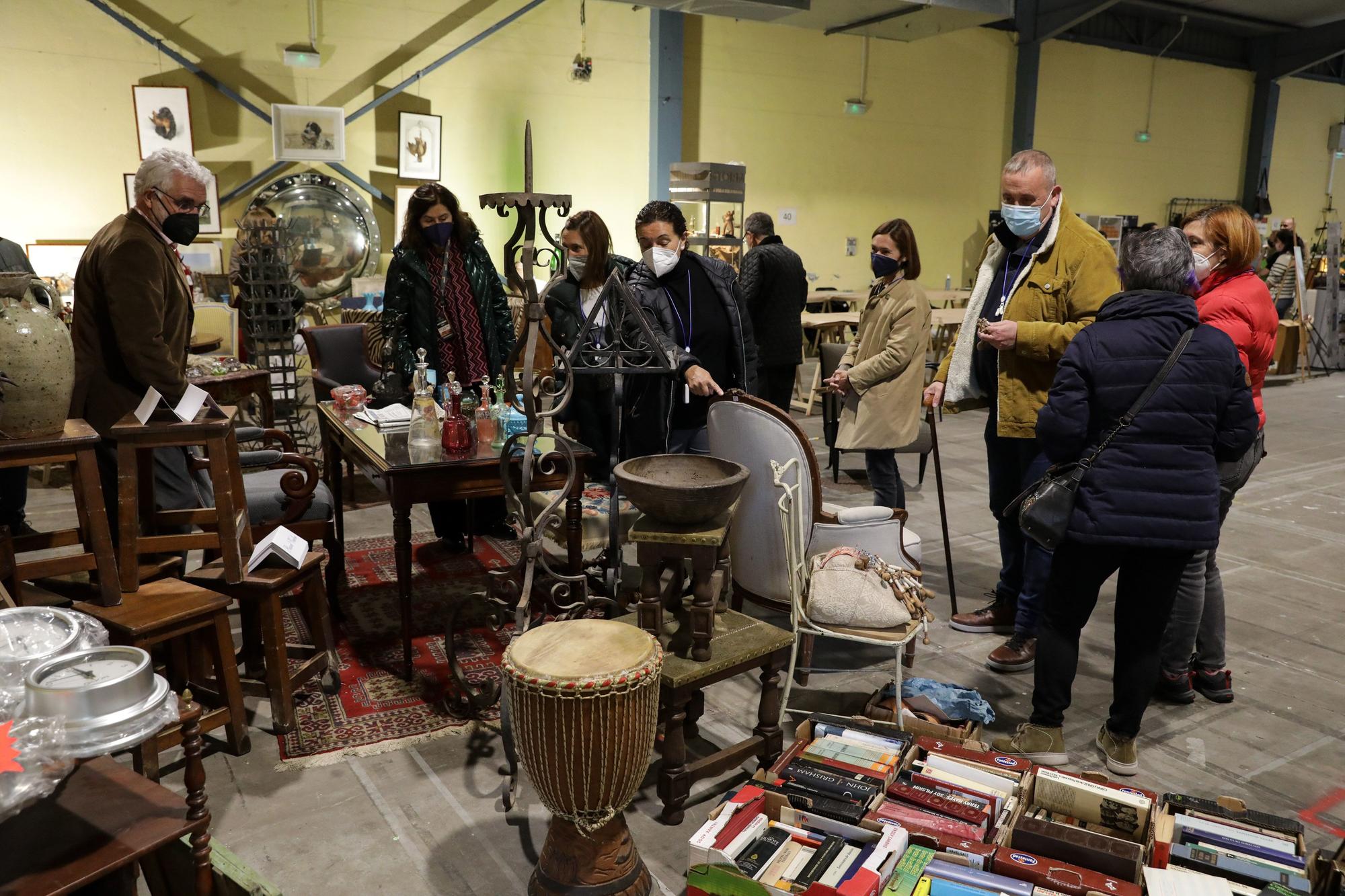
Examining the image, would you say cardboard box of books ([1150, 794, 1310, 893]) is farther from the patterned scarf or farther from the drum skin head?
the patterned scarf

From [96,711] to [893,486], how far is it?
3258 mm

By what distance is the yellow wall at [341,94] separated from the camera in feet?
23.1

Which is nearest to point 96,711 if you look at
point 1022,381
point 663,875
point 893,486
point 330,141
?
point 663,875

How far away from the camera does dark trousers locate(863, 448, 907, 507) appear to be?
407 cm

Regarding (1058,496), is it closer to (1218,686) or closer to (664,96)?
(1218,686)

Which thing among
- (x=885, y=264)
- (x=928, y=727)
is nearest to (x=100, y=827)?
(x=928, y=727)

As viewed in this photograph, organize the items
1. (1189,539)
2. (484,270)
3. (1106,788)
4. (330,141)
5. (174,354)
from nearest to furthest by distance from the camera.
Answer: (1106,788)
(1189,539)
(174,354)
(484,270)
(330,141)

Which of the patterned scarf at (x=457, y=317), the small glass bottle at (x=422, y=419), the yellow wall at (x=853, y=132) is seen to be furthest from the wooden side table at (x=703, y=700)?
the yellow wall at (x=853, y=132)

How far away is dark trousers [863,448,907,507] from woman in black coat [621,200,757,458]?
0.72 meters

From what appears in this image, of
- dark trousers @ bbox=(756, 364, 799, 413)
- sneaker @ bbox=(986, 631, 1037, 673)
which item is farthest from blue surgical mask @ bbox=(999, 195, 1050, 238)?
dark trousers @ bbox=(756, 364, 799, 413)

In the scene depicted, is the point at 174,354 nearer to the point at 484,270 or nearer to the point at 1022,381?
the point at 484,270

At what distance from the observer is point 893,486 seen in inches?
160

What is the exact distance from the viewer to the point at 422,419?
325 centimetres

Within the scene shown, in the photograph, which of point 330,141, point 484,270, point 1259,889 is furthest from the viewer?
point 330,141
